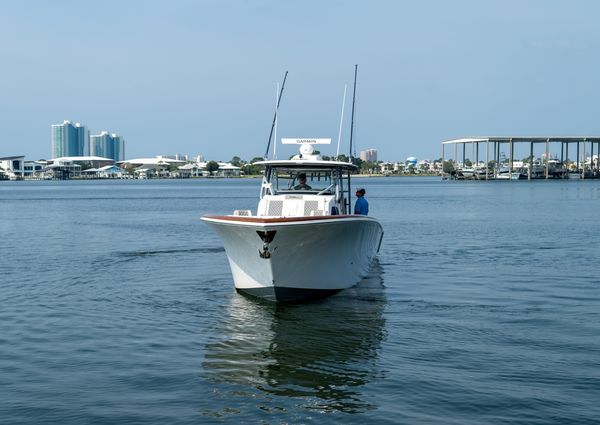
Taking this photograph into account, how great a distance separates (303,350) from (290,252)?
3.47 metres

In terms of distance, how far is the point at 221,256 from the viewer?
31.1 metres

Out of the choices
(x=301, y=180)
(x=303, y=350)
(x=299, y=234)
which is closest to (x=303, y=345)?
(x=303, y=350)

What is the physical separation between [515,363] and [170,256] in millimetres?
19551

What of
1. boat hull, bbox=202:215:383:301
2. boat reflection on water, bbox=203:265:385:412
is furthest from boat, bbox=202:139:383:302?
boat reflection on water, bbox=203:265:385:412

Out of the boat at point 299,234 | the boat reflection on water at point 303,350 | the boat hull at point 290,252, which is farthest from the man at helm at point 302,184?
the boat reflection on water at point 303,350

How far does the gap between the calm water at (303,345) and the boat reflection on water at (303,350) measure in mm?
47

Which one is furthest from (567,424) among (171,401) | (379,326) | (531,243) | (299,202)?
(531,243)

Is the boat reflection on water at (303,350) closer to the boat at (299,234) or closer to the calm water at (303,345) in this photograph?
the calm water at (303,345)

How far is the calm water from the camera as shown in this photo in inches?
457

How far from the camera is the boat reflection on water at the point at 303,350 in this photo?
12.5m

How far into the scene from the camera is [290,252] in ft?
59.4

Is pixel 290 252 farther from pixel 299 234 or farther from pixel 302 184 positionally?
pixel 302 184

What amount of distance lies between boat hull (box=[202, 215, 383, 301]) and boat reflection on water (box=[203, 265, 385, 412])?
51 centimetres

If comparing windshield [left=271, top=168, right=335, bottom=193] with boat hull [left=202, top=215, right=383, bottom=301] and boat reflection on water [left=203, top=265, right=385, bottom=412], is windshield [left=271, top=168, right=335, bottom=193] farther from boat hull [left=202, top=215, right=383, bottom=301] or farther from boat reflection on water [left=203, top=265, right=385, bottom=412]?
boat reflection on water [left=203, top=265, right=385, bottom=412]
